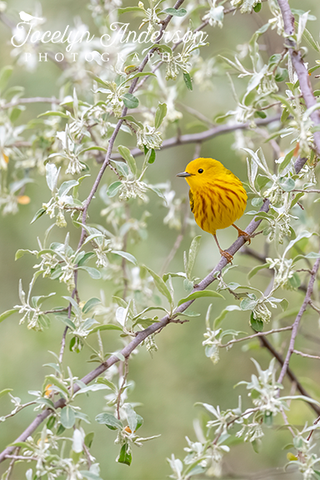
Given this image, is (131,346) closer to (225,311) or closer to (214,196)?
(225,311)

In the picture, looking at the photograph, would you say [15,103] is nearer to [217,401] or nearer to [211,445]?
[211,445]

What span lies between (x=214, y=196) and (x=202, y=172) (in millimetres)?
274

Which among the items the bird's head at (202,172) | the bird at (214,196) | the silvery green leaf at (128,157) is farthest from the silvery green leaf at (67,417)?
the bird's head at (202,172)

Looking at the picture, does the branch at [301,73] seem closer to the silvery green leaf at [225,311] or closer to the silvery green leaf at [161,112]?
the silvery green leaf at [161,112]

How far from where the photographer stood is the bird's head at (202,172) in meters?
2.46

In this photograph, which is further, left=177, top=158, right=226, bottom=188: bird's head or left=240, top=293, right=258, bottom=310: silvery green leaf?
left=177, top=158, right=226, bottom=188: bird's head

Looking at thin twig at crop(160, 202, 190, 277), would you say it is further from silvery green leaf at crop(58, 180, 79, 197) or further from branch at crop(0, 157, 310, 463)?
silvery green leaf at crop(58, 180, 79, 197)

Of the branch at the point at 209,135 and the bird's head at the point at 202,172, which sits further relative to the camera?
the branch at the point at 209,135

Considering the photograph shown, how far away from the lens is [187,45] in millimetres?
1522

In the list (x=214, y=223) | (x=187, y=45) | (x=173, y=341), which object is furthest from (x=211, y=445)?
(x=173, y=341)

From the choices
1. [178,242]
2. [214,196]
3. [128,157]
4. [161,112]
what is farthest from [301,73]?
Answer: [178,242]

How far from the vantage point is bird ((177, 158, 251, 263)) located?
7.27 feet

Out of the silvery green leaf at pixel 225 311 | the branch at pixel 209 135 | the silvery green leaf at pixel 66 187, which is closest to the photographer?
the silvery green leaf at pixel 66 187

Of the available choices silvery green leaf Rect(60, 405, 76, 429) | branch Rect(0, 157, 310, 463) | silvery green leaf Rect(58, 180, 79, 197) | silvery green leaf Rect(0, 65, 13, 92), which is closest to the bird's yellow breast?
branch Rect(0, 157, 310, 463)
